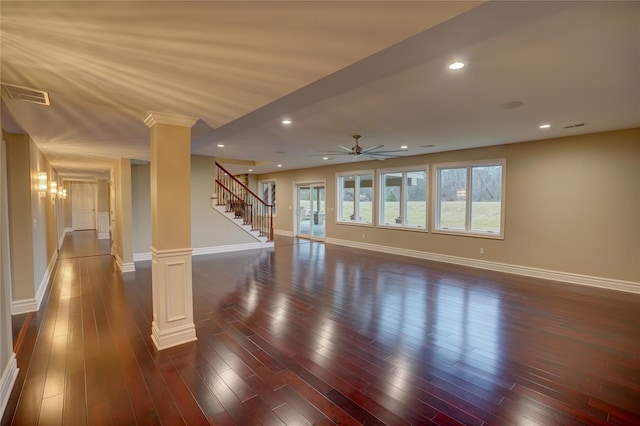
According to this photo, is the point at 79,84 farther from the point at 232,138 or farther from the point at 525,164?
the point at 525,164

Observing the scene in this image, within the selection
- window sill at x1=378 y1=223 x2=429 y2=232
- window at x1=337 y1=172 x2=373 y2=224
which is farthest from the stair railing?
window sill at x1=378 y1=223 x2=429 y2=232

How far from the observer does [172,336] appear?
10.4 feet

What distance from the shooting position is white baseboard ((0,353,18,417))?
86.5 inches

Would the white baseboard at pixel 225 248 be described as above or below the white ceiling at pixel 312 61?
below

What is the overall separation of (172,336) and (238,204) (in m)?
6.38

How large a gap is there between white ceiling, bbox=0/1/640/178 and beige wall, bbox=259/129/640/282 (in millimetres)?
1242

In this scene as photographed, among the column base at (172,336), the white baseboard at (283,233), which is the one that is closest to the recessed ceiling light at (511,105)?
the column base at (172,336)

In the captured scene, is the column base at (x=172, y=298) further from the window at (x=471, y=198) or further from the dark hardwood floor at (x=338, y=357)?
the window at (x=471, y=198)

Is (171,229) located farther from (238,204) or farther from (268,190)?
(268,190)

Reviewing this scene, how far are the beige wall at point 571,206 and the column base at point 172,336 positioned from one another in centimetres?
608

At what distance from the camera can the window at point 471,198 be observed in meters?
6.56

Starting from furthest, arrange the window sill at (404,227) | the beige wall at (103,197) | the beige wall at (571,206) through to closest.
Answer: the beige wall at (103,197), the window sill at (404,227), the beige wall at (571,206)

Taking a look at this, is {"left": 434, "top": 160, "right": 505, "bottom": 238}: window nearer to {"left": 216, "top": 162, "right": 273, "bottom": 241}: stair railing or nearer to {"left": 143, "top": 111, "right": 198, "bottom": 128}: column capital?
{"left": 216, "top": 162, "right": 273, "bottom": 241}: stair railing

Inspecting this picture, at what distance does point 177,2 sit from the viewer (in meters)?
1.42
